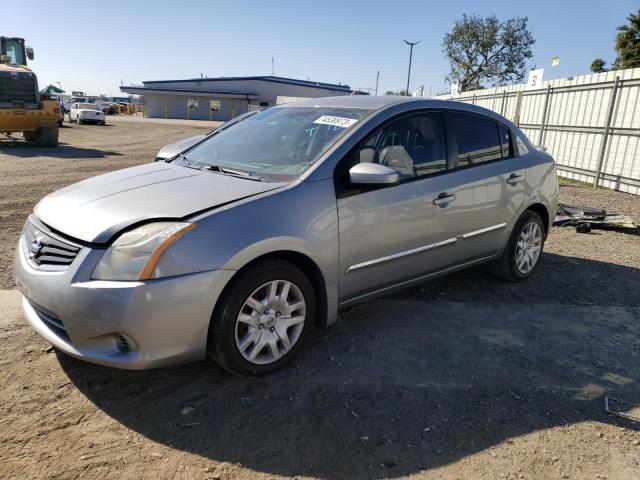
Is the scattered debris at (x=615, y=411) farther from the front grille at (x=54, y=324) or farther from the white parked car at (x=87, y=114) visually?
the white parked car at (x=87, y=114)

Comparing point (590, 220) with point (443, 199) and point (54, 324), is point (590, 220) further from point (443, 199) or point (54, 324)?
point (54, 324)

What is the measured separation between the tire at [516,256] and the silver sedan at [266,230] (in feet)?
0.52

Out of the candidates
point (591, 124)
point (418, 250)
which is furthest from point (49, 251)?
point (591, 124)

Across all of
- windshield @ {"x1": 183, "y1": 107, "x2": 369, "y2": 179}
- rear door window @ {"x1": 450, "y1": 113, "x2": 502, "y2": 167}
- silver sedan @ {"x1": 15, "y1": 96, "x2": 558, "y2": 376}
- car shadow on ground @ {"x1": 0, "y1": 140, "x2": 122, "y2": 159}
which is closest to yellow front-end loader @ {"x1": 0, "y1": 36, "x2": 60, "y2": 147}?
car shadow on ground @ {"x1": 0, "y1": 140, "x2": 122, "y2": 159}

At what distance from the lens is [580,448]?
8.44ft

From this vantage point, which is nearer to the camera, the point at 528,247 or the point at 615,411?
the point at 615,411

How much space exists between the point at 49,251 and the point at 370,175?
75.8 inches

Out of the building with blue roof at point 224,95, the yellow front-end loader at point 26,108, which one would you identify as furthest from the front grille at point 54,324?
the building with blue roof at point 224,95

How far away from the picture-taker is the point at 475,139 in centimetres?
432

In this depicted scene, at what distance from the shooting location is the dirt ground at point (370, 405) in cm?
240

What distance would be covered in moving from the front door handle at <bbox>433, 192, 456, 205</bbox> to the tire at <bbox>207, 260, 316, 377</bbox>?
1269mm

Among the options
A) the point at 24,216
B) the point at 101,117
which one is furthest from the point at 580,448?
the point at 101,117

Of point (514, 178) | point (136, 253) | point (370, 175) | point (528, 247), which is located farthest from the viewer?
point (528, 247)

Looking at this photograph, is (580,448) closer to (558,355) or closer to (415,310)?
(558,355)
